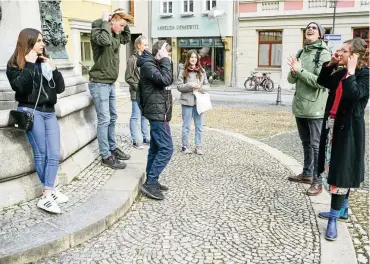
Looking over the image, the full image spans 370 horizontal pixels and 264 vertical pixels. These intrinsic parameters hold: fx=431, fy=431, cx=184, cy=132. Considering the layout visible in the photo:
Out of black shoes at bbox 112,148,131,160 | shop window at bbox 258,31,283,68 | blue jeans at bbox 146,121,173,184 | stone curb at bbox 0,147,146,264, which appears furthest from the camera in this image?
shop window at bbox 258,31,283,68

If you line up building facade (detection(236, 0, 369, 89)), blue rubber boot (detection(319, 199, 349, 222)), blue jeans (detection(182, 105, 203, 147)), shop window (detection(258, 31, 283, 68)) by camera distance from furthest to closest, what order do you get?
shop window (detection(258, 31, 283, 68)) < building facade (detection(236, 0, 369, 89)) < blue jeans (detection(182, 105, 203, 147)) < blue rubber boot (detection(319, 199, 349, 222))

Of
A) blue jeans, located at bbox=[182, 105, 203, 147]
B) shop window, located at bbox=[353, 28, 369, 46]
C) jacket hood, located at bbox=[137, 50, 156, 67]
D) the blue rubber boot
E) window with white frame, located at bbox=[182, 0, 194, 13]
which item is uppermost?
window with white frame, located at bbox=[182, 0, 194, 13]

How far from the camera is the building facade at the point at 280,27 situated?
22.7 metres

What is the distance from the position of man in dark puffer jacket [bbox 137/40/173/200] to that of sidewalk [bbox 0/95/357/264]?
28 cm

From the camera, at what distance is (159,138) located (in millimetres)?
4547

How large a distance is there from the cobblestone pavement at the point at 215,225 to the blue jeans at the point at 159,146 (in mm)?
309

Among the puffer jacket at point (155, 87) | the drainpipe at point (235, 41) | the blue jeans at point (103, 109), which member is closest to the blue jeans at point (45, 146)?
the puffer jacket at point (155, 87)

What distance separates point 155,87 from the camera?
14.6 feet

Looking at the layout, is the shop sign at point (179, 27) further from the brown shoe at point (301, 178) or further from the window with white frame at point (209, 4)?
the brown shoe at point (301, 178)

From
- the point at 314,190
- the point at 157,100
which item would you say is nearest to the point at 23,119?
the point at 157,100

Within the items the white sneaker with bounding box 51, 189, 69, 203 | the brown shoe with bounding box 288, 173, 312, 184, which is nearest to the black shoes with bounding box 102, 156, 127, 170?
the white sneaker with bounding box 51, 189, 69, 203

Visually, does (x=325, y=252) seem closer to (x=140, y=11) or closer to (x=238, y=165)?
(x=238, y=165)

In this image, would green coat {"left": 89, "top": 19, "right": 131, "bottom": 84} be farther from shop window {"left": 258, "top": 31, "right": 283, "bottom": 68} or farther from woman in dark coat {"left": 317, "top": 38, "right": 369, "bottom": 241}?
shop window {"left": 258, "top": 31, "right": 283, "bottom": 68}

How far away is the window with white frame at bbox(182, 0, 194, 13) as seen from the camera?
27.7m
